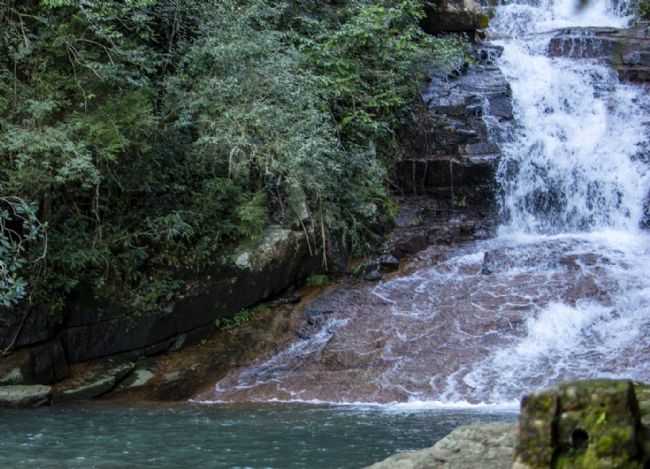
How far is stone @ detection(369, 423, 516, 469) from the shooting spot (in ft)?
17.5

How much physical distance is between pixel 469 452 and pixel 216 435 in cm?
432

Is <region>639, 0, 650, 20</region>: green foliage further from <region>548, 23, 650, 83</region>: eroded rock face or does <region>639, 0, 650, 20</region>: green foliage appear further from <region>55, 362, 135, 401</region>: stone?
<region>55, 362, 135, 401</region>: stone

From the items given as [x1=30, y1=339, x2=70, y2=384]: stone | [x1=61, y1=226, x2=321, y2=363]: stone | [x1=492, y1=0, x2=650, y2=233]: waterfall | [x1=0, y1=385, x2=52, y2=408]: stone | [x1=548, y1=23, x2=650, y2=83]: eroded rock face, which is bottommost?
[x1=0, y1=385, x2=52, y2=408]: stone

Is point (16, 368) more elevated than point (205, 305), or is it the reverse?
point (205, 305)

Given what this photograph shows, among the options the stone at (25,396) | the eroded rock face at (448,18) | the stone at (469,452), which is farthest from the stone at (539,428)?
the eroded rock face at (448,18)

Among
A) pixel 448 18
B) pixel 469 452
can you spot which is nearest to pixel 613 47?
pixel 448 18

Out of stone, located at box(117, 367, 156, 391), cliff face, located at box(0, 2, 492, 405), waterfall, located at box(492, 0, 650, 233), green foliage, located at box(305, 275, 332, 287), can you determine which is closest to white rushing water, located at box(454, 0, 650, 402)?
waterfall, located at box(492, 0, 650, 233)

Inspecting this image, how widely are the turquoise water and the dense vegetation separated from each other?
218cm

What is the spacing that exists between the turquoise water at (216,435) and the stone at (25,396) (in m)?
0.32

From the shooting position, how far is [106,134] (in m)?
12.7

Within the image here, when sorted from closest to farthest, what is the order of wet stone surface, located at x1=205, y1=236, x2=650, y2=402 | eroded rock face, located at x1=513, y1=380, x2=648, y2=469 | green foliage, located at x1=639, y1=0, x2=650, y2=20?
eroded rock face, located at x1=513, y1=380, x2=648, y2=469 < wet stone surface, located at x1=205, y1=236, x2=650, y2=402 < green foliage, located at x1=639, y1=0, x2=650, y2=20

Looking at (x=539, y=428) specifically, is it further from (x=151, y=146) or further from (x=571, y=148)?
(x=571, y=148)

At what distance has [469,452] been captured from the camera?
217 inches

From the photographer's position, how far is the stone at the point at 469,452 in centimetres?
534
